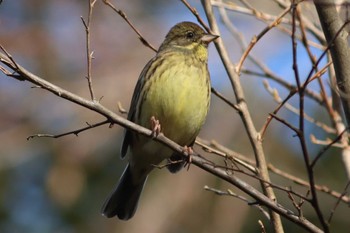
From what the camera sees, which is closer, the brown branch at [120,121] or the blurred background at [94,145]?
the brown branch at [120,121]

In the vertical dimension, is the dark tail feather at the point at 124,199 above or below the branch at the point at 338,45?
below

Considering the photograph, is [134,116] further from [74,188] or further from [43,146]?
[43,146]

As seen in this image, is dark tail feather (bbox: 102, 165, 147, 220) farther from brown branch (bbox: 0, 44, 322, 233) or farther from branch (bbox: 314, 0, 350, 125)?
branch (bbox: 314, 0, 350, 125)

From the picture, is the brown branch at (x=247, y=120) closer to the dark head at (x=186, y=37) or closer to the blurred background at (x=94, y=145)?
the dark head at (x=186, y=37)

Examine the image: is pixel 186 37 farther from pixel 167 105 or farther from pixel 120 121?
pixel 120 121

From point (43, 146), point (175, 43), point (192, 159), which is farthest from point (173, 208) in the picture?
point (192, 159)

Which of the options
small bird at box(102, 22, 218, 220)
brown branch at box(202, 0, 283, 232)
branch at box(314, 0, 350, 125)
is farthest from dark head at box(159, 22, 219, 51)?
branch at box(314, 0, 350, 125)

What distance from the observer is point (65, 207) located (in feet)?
27.6

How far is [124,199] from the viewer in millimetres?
5375

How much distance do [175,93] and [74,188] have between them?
152 inches

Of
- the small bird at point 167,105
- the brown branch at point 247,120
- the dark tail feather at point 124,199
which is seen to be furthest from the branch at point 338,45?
the dark tail feather at point 124,199

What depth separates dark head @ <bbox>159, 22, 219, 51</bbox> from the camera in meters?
5.35

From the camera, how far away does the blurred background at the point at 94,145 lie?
7.77 m

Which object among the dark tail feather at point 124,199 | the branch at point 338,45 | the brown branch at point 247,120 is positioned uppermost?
the branch at point 338,45
